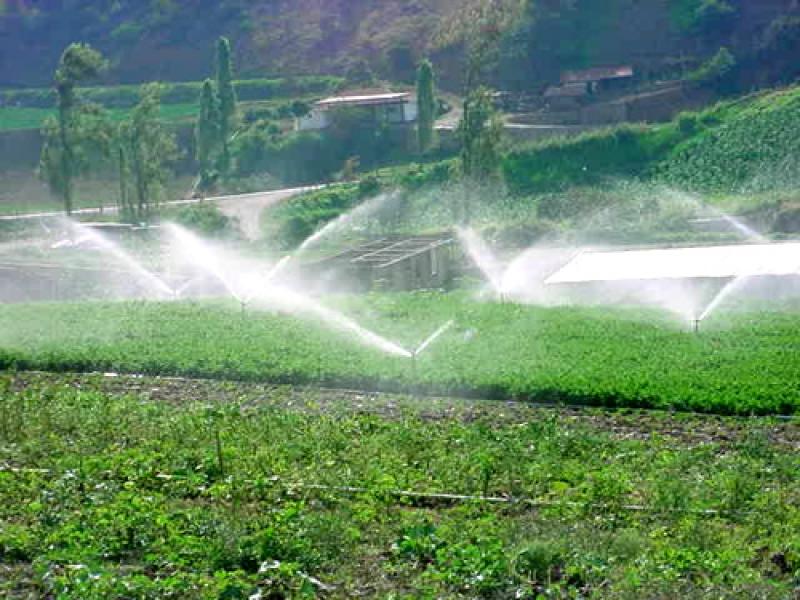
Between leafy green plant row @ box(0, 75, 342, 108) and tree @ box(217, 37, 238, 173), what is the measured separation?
1517 centimetres

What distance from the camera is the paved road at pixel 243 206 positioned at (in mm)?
46531

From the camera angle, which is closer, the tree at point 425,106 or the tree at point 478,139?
the tree at point 478,139

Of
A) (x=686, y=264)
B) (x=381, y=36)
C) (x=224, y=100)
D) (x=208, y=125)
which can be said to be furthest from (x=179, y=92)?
(x=686, y=264)

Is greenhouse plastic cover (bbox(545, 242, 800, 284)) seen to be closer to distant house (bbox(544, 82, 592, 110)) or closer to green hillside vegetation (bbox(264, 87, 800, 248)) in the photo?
green hillside vegetation (bbox(264, 87, 800, 248))

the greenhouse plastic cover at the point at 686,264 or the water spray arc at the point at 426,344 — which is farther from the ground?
the greenhouse plastic cover at the point at 686,264

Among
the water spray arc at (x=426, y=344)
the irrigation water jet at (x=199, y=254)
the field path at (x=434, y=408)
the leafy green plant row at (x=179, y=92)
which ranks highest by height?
the leafy green plant row at (x=179, y=92)

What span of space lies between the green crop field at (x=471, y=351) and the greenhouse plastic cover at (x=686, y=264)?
303 cm

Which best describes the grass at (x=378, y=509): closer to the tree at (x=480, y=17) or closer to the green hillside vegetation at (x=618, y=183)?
the green hillside vegetation at (x=618, y=183)

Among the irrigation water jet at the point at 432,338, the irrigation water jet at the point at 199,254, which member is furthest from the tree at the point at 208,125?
the irrigation water jet at the point at 432,338

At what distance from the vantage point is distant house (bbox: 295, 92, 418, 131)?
57.2 metres

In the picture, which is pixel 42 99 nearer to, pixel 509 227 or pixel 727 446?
pixel 509 227

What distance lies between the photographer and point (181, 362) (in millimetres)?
22141

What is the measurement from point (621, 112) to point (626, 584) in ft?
146

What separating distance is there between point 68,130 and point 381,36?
2879 centimetres
